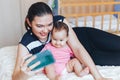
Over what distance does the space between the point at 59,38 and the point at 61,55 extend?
0.13 meters

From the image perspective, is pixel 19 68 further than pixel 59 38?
No

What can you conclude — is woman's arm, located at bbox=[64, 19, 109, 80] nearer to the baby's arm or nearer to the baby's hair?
the baby's hair

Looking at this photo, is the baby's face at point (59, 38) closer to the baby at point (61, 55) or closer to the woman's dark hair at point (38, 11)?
the baby at point (61, 55)

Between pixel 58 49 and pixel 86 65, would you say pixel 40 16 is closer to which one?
pixel 58 49

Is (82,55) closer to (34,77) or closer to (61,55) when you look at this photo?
(61,55)

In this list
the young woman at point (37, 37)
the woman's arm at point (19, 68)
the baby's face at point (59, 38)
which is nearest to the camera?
the woman's arm at point (19, 68)

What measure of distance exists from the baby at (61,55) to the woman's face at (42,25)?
10 centimetres


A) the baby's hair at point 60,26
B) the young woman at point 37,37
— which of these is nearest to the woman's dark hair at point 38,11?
the young woman at point 37,37

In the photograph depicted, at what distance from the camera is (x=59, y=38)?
1.60 m

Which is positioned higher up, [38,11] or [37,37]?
[38,11]

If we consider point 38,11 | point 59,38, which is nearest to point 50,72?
point 59,38

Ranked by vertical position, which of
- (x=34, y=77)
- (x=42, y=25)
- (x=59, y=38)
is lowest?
(x=34, y=77)

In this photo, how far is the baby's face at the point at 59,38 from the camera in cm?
159

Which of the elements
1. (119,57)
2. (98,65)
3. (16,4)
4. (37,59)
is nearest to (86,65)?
(98,65)
